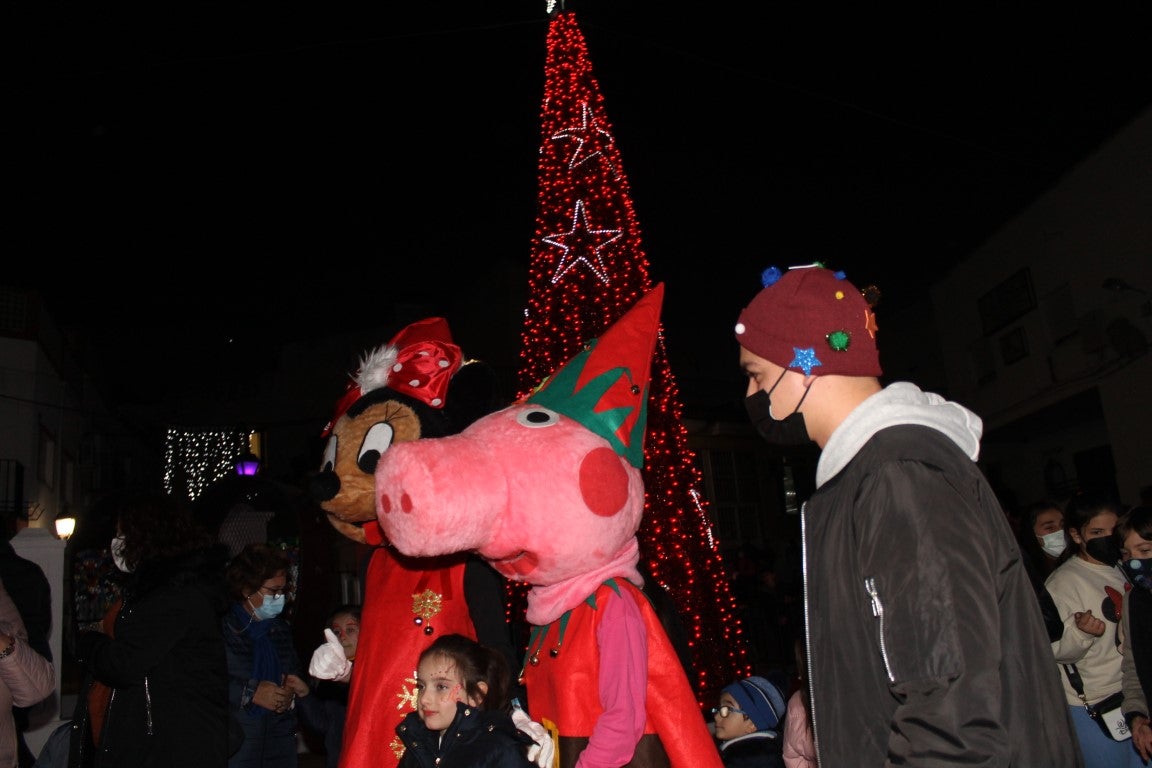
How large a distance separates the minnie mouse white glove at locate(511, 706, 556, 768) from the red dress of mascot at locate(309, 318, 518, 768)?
40cm

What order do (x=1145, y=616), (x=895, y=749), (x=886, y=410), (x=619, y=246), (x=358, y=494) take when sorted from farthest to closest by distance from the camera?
(x=619, y=246)
(x=1145, y=616)
(x=358, y=494)
(x=886, y=410)
(x=895, y=749)

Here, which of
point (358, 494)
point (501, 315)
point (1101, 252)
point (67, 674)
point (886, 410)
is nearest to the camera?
point (886, 410)

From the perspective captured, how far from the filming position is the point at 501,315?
69.4 feet

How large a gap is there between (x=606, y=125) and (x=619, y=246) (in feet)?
3.48

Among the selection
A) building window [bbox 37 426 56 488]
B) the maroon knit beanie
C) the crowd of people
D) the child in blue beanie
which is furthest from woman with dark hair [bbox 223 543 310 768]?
building window [bbox 37 426 56 488]

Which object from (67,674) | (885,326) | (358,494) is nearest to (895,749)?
(358,494)

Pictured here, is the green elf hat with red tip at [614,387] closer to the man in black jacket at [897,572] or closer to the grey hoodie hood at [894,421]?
the man in black jacket at [897,572]

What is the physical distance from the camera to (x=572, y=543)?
10.8 ft

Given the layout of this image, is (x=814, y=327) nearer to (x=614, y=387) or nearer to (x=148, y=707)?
Result: (x=614, y=387)

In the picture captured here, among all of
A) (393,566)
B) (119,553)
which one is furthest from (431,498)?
(119,553)

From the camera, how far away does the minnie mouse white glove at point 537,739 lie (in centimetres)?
323

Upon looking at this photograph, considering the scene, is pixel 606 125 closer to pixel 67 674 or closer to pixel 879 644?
pixel 879 644

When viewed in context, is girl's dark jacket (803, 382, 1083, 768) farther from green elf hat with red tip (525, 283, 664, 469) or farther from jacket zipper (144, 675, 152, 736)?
jacket zipper (144, 675, 152, 736)

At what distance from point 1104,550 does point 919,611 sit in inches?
148
